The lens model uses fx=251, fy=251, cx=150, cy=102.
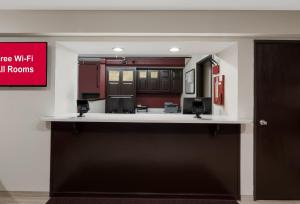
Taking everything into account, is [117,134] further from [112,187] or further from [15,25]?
[15,25]

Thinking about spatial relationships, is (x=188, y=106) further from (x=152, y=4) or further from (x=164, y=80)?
(x=164, y=80)

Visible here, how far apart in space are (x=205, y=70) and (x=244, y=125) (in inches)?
101

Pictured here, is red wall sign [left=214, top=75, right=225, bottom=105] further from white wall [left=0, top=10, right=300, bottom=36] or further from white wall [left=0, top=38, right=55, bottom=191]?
white wall [left=0, top=38, right=55, bottom=191]

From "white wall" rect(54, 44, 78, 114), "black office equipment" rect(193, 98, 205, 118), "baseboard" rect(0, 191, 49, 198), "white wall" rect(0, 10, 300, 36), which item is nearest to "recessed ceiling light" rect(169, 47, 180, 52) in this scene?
"white wall" rect(0, 10, 300, 36)

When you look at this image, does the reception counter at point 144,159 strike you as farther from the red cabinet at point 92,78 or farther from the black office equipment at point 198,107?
the red cabinet at point 92,78

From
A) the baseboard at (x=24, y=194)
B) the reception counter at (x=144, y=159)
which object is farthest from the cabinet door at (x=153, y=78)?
the baseboard at (x=24, y=194)

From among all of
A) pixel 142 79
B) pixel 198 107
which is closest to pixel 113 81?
pixel 142 79

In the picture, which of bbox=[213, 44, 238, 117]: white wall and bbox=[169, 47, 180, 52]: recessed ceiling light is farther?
bbox=[169, 47, 180, 52]: recessed ceiling light

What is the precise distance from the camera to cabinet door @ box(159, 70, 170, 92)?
773cm

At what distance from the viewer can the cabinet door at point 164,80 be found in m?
7.73

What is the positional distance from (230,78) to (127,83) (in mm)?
4448

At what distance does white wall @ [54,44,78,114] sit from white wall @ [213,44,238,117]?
2340 mm

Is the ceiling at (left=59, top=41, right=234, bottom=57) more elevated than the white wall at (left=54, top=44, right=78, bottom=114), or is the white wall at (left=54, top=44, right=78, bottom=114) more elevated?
the ceiling at (left=59, top=41, right=234, bottom=57)

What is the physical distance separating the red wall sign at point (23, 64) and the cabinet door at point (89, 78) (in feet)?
14.1
